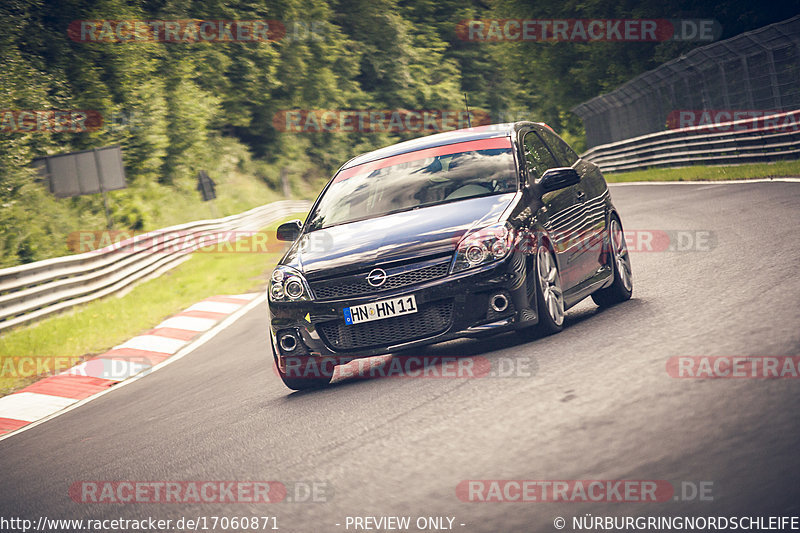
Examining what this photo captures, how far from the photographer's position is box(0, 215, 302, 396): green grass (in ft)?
44.2

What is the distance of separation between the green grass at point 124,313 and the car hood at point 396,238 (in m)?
5.65

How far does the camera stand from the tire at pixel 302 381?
7.43m

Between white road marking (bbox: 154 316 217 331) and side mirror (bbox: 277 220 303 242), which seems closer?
side mirror (bbox: 277 220 303 242)

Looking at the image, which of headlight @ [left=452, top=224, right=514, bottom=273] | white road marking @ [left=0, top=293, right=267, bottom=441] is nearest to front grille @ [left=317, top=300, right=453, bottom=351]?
headlight @ [left=452, top=224, right=514, bottom=273]

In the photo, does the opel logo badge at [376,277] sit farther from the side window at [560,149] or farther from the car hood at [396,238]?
the side window at [560,149]

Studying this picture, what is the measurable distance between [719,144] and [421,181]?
1878 cm

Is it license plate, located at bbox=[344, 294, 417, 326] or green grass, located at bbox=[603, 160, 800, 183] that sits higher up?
green grass, located at bbox=[603, 160, 800, 183]

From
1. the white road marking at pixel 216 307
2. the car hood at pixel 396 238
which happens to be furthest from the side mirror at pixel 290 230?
the white road marking at pixel 216 307

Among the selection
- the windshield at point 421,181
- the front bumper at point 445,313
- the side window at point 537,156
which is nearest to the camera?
the front bumper at point 445,313

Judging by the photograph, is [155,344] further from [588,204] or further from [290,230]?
[588,204]

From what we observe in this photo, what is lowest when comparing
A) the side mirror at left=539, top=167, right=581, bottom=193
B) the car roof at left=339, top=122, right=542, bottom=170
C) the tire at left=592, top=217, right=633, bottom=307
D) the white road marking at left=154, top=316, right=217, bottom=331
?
the white road marking at left=154, top=316, right=217, bottom=331

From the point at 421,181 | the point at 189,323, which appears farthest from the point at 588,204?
the point at 189,323

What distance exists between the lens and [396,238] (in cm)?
704

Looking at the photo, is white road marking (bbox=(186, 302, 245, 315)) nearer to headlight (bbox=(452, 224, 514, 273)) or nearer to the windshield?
the windshield
